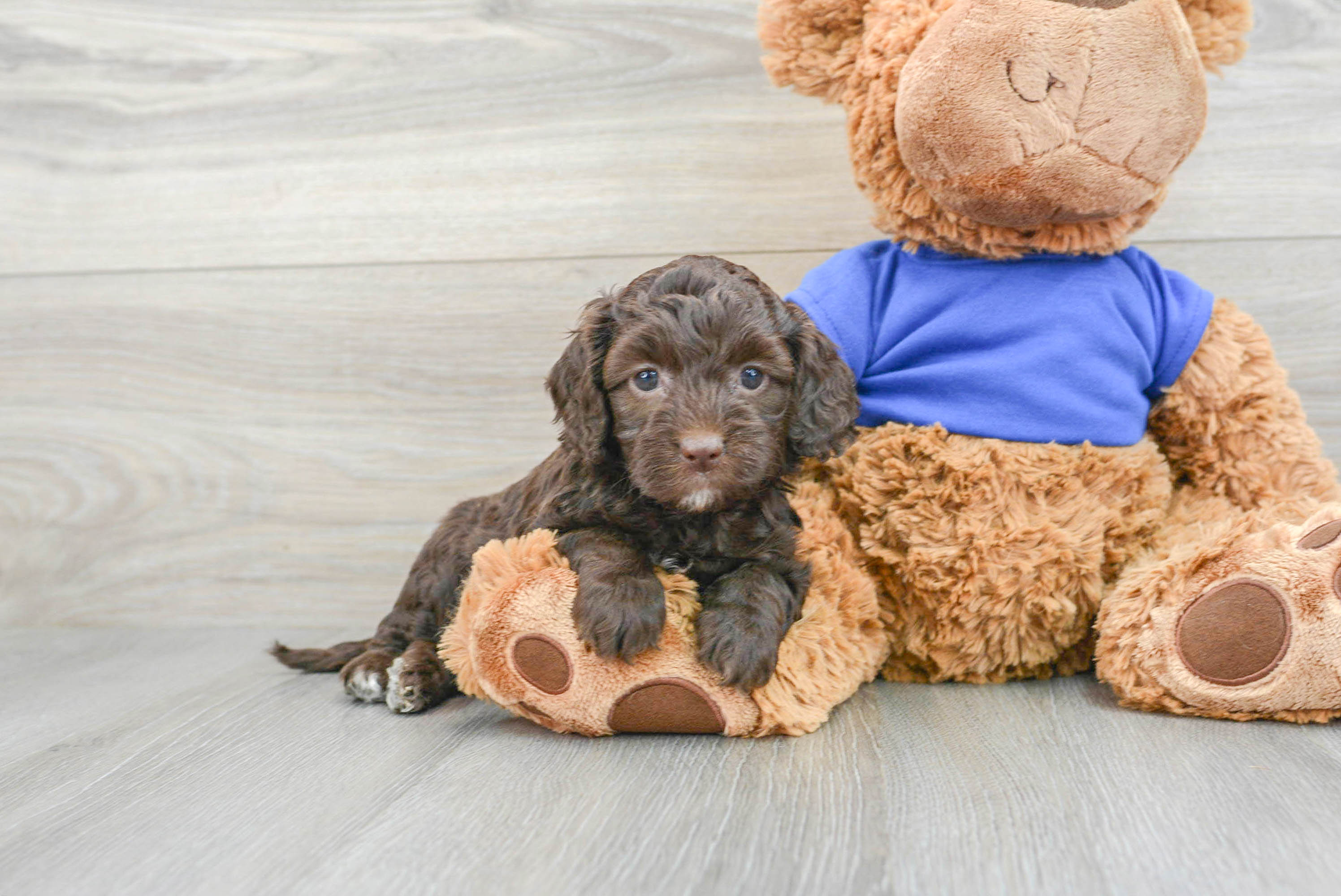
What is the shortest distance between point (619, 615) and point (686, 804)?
287mm

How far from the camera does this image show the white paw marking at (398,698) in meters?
1.79

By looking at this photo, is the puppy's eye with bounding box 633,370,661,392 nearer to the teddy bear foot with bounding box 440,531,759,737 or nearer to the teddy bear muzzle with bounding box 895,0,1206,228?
the teddy bear foot with bounding box 440,531,759,737

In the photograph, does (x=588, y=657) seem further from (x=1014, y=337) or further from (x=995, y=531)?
(x=1014, y=337)

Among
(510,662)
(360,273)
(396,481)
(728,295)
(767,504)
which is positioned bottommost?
(396,481)

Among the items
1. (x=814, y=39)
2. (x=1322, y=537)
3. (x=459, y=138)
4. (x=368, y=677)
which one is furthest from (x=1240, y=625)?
(x=459, y=138)

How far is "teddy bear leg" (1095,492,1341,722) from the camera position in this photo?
58.2 inches

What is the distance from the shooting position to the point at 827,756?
4.79 feet

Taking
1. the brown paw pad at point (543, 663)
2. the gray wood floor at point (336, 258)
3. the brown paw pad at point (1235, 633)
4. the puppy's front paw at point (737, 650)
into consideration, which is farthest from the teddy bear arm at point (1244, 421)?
the brown paw pad at point (543, 663)

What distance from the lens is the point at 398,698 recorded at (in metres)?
1.80

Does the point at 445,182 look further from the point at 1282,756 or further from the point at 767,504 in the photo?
the point at 1282,756

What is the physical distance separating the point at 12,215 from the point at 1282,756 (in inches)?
113

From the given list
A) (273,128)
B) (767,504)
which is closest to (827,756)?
(767,504)

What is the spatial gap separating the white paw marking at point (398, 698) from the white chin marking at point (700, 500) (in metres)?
0.65

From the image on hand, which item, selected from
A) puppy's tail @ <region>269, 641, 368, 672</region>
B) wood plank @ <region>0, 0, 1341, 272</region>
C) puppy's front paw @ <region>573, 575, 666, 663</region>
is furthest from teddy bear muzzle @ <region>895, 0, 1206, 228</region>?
puppy's tail @ <region>269, 641, 368, 672</region>
